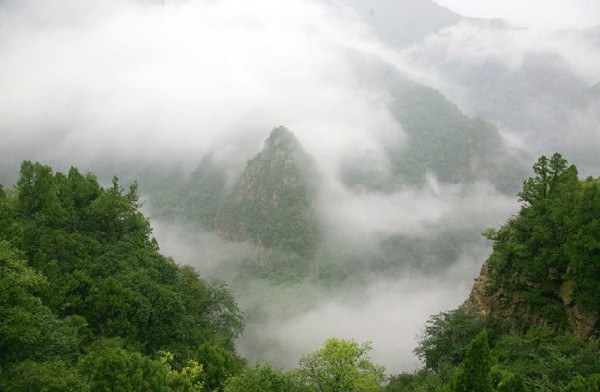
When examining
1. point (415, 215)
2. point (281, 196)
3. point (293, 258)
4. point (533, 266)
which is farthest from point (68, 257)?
point (415, 215)

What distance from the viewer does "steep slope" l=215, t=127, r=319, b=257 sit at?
476 feet

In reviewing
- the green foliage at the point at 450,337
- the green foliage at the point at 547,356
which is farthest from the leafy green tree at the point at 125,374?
the green foliage at the point at 450,337

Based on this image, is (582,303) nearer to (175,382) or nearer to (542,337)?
(542,337)

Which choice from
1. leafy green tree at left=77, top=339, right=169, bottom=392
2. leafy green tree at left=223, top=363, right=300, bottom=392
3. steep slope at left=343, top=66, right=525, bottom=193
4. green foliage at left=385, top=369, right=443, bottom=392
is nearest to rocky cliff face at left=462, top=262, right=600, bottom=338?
green foliage at left=385, top=369, right=443, bottom=392

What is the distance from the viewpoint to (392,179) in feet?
636

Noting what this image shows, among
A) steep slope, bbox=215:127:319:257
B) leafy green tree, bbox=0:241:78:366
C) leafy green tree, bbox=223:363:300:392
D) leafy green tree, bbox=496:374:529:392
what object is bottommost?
leafy green tree, bbox=496:374:529:392

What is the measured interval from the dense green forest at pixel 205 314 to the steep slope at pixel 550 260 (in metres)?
0.08

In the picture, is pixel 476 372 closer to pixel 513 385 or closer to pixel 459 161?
pixel 513 385

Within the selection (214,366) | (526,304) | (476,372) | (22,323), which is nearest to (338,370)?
(214,366)

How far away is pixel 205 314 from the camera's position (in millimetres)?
44531

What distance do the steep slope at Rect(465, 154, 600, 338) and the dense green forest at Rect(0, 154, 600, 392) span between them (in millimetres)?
80

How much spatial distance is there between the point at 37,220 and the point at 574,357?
117ft

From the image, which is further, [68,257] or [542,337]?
[68,257]

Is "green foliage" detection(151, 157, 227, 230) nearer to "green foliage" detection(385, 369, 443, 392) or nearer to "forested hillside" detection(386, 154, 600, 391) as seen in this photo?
"green foliage" detection(385, 369, 443, 392)
